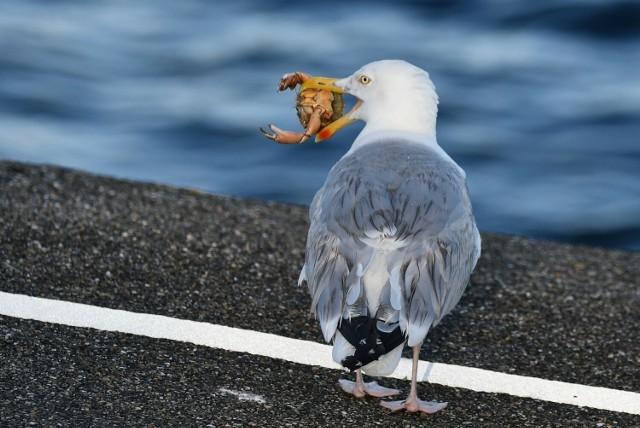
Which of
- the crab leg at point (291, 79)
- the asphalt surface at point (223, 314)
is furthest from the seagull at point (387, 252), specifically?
the crab leg at point (291, 79)

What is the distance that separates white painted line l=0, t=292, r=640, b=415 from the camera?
15.0 feet

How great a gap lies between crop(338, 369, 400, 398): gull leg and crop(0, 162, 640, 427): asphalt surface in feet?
0.13

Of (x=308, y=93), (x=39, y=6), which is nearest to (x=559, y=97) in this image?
(x=39, y=6)

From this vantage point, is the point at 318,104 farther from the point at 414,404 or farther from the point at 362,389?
the point at 414,404

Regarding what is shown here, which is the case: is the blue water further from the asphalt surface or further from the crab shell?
the crab shell

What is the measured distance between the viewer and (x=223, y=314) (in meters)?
5.07

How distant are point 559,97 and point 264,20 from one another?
4.09 metres

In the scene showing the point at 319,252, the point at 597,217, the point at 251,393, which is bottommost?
the point at 597,217

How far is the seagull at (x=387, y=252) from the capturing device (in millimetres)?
4008

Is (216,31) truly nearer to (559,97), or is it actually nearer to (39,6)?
(39,6)

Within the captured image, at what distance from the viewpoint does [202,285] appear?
5.38 m

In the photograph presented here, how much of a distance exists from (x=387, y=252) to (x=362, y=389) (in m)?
0.62

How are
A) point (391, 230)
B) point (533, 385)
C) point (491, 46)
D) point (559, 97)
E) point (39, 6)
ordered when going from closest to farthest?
point (391, 230), point (533, 385), point (559, 97), point (491, 46), point (39, 6)

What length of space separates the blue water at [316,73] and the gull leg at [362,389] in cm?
641
